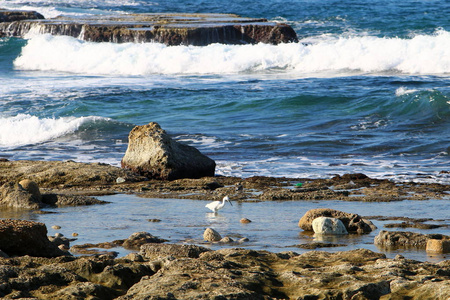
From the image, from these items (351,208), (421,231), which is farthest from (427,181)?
(421,231)

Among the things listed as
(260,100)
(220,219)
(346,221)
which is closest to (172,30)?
(260,100)

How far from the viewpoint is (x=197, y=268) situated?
3734mm

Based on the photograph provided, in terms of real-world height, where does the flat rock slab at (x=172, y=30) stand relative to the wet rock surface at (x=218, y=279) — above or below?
above

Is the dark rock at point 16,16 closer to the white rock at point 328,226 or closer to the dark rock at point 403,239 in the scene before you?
the white rock at point 328,226

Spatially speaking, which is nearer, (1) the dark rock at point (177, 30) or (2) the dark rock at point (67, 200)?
(2) the dark rock at point (67, 200)

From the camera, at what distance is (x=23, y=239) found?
14.8 feet

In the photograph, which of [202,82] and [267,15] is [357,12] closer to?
[267,15]

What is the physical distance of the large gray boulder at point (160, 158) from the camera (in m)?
9.34

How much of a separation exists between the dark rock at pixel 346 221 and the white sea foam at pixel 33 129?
8.56 m

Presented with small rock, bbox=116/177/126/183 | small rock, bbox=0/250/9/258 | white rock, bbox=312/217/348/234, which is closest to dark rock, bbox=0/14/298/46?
small rock, bbox=116/177/126/183

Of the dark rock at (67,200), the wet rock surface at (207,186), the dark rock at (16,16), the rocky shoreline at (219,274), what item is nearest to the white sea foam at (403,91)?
the wet rock surface at (207,186)

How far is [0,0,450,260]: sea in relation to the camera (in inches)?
451

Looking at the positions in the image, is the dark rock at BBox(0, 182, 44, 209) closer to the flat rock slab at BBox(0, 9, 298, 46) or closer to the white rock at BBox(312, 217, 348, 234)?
the white rock at BBox(312, 217, 348, 234)

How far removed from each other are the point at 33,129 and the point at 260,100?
5707 millimetres
